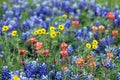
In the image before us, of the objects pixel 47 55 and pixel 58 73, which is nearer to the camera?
pixel 58 73

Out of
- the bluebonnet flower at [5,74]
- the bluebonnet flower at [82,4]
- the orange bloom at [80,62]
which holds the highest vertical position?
the bluebonnet flower at [82,4]

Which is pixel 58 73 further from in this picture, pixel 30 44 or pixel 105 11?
pixel 105 11

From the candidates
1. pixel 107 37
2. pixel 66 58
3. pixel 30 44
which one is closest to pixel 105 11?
pixel 107 37

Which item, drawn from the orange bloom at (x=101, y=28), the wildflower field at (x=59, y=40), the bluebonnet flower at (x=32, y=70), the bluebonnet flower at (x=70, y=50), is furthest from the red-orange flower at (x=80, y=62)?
the orange bloom at (x=101, y=28)

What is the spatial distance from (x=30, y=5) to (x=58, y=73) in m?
3.49

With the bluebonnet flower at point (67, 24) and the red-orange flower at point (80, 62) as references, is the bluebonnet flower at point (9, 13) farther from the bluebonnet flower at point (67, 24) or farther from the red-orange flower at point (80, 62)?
Answer: the red-orange flower at point (80, 62)

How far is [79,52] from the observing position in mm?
6238

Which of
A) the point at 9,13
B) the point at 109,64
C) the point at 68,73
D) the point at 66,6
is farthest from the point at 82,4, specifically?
the point at 68,73

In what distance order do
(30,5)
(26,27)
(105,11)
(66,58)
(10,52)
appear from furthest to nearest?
(30,5), (105,11), (26,27), (10,52), (66,58)

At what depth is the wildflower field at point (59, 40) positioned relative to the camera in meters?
5.55

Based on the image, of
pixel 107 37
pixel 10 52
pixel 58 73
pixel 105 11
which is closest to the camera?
pixel 58 73

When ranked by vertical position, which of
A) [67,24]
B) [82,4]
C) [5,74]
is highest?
[82,4]

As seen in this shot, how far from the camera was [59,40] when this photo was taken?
6820 mm

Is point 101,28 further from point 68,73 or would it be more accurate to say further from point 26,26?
point 68,73
